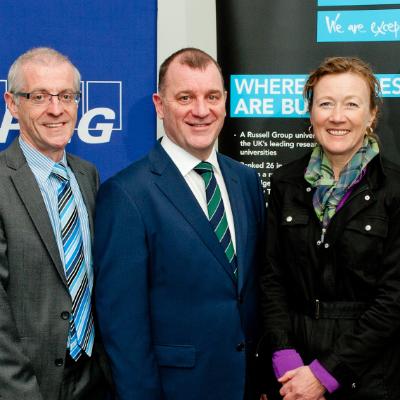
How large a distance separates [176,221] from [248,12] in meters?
1.38

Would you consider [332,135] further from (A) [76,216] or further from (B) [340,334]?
(A) [76,216]

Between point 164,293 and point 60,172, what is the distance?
57 cm

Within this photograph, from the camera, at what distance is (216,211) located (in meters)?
2.12

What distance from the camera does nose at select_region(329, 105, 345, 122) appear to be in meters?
2.07

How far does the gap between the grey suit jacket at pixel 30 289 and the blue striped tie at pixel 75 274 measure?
47mm

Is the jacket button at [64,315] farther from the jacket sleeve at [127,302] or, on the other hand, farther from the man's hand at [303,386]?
the man's hand at [303,386]

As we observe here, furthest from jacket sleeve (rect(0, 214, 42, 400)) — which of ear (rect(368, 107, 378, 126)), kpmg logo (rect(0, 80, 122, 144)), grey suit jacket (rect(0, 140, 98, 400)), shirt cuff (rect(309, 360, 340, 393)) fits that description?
ear (rect(368, 107, 378, 126))

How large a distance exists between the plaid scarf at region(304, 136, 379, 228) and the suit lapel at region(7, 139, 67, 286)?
92cm

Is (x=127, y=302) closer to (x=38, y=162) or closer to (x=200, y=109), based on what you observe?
(x=38, y=162)

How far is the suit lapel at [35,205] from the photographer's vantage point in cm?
196

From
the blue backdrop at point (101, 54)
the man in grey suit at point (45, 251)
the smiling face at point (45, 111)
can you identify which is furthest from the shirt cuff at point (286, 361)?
the blue backdrop at point (101, 54)

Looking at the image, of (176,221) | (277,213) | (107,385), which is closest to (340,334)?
(277,213)

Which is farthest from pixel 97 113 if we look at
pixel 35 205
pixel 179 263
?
pixel 179 263

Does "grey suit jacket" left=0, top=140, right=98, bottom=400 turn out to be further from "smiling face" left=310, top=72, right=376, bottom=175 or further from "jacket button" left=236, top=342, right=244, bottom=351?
"smiling face" left=310, top=72, right=376, bottom=175
